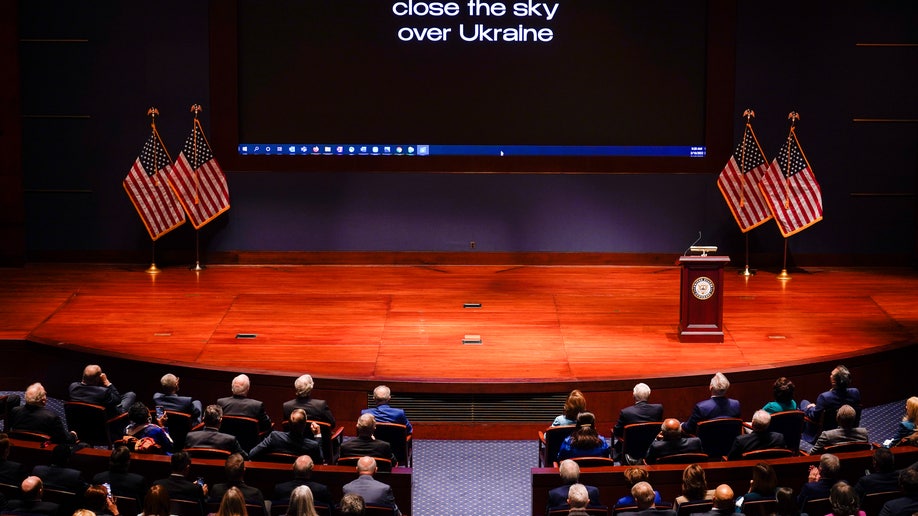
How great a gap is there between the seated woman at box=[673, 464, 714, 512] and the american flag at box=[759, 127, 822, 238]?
6.28 m

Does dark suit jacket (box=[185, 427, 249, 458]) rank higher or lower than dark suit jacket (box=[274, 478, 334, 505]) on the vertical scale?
higher

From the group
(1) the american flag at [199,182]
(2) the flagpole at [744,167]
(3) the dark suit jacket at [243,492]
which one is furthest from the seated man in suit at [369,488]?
(2) the flagpole at [744,167]

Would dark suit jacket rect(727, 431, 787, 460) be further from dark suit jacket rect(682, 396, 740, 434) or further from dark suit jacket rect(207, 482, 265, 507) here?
dark suit jacket rect(207, 482, 265, 507)

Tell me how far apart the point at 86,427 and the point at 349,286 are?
404 centimetres

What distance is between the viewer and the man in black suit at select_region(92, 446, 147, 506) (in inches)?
247

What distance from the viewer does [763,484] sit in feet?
20.0

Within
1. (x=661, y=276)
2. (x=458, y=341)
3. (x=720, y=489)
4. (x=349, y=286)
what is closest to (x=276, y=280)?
(x=349, y=286)

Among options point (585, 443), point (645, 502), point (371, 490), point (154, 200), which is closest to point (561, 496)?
point (645, 502)

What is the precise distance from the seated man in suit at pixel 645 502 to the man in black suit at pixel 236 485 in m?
1.81

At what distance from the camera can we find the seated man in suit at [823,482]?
615 centimetres

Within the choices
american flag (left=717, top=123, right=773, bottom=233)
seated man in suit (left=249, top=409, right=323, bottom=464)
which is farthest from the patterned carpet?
american flag (left=717, top=123, right=773, bottom=233)

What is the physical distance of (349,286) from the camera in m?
11.6

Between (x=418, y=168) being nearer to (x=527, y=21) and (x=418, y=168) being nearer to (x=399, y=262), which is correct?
(x=399, y=262)

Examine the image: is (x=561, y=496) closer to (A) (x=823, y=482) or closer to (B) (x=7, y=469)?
(A) (x=823, y=482)
